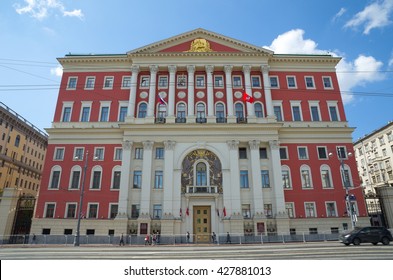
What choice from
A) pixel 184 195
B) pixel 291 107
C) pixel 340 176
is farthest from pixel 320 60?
pixel 184 195

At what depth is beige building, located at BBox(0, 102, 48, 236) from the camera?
32281mm

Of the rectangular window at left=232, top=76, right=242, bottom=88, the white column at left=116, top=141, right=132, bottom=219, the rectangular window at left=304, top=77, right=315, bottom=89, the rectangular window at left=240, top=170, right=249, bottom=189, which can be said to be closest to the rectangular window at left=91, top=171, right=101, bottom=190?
the white column at left=116, top=141, right=132, bottom=219

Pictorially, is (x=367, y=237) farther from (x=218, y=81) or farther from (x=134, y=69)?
(x=134, y=69)

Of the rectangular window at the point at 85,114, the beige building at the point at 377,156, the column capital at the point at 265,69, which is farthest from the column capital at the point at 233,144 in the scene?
the beige building at the point at 377,156

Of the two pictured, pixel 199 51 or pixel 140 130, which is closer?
pixel 140 130

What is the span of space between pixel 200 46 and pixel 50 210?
31393 millimetres

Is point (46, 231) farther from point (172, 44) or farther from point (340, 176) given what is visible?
point (340, 176)

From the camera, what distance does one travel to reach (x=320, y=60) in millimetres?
41156

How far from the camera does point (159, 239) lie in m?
30.0

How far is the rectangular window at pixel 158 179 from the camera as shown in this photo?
3422 centimetres

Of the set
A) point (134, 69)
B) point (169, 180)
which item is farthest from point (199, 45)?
point (169, 180)

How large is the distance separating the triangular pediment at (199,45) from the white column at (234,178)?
15408 mm

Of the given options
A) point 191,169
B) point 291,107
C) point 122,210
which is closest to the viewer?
point 122,210

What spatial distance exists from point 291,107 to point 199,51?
1629 centimetres
